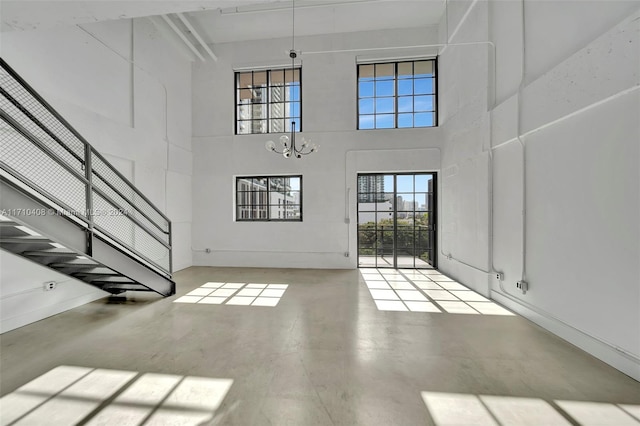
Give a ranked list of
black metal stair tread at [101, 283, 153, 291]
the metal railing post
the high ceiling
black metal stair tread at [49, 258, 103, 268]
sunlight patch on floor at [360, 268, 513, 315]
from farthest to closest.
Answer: the high ceiling
black metal stair tread at [101, 283, 153, 291]
sunlight patch on floor at [360, 268, 513, 315]
black metal stair tread at [49, 258, 103, 268]
the metal railing post

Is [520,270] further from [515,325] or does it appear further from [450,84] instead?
→ [450,84]

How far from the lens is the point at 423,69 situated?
6.40 meters

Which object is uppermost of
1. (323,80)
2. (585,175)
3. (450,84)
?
(323,80)

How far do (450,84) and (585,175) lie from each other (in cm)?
386

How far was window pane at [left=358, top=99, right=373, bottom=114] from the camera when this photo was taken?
21.4 feet

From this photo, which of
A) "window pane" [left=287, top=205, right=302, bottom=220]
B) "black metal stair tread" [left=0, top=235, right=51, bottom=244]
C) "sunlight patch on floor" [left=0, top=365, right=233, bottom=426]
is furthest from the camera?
"window pane" [left=287, top=205, right=302, bottom=220]

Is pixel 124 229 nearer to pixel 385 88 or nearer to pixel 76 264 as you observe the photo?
pixel 76 264

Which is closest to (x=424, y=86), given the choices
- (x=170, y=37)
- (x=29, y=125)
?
(x=170, y=37)

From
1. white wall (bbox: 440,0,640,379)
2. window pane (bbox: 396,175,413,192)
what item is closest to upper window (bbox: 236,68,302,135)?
window pane (bbox: 396,175,413,192)

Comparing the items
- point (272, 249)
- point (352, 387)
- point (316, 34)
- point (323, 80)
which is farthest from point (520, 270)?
point (316, 34)

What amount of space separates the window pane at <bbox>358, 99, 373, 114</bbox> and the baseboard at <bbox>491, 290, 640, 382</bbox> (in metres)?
4.99

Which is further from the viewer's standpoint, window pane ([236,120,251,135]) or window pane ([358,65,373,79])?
window pane ([236,120,251,135])

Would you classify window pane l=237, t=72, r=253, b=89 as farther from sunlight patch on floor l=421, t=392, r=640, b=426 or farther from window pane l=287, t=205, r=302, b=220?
sunlight patch on floor l=421, t=392, r=640, b=426

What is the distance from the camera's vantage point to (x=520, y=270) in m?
3.47
